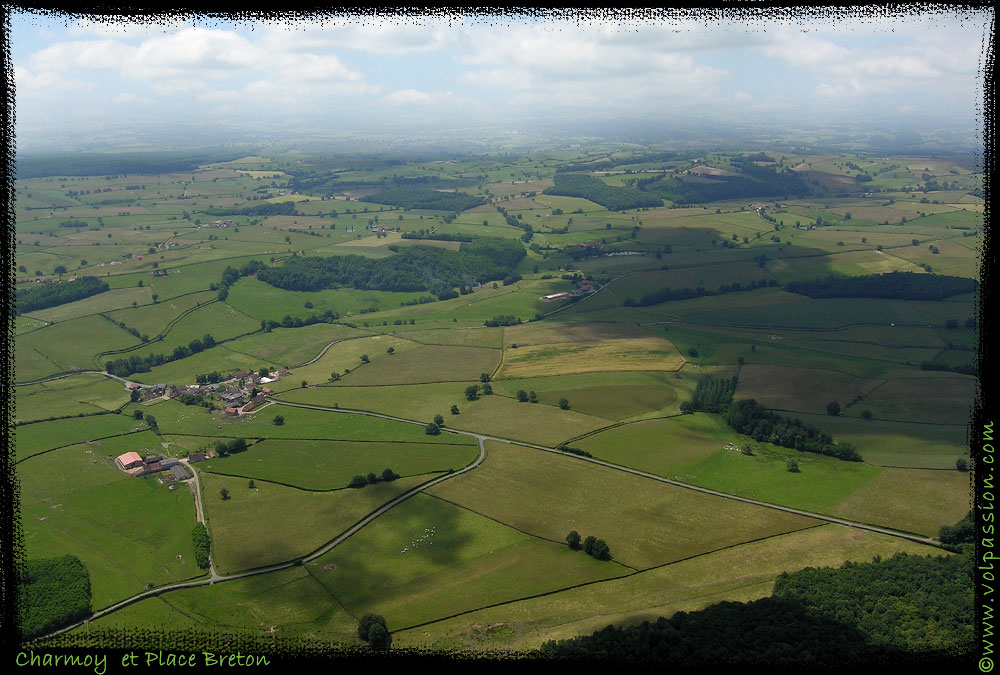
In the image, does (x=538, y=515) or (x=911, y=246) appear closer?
(x=538, y=515)

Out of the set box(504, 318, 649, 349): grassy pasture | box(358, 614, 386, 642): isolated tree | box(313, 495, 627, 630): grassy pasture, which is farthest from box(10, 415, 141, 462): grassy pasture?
box(504, 318, 649, 349): grassy pasture

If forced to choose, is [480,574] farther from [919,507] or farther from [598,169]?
[598,169]

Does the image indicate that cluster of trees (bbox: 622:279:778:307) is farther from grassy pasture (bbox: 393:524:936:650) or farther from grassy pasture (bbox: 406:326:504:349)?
grassy pasture (bbox: 393:524:936:650)

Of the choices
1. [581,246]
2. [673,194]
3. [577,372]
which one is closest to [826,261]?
[581,246]

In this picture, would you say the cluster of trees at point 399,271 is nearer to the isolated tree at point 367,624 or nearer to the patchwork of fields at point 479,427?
the patchwork of fields at point 479,427

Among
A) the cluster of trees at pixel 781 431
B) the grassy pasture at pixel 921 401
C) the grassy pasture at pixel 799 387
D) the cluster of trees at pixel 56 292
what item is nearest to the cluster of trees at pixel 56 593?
the cluster of trees at pixel 781 431

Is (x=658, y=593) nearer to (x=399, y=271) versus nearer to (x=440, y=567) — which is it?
(x=440, y=567)

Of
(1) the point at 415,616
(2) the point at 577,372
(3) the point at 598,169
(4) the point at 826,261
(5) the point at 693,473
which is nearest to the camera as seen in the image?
(1) the point at 415,616
